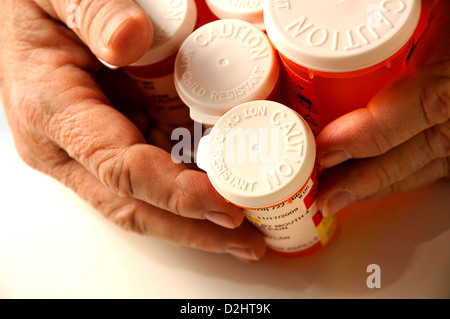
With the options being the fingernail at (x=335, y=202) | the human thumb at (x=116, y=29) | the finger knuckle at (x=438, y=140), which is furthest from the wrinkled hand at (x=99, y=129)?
the finger knuckle at (x=438, y=140)

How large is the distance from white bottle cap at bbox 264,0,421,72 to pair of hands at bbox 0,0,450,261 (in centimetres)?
8

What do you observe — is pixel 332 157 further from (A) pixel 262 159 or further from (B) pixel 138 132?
(B) pixel 138 132

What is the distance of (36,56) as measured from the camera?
0.83m

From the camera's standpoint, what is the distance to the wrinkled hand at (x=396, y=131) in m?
0.60

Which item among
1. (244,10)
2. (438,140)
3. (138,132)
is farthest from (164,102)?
(438,140)

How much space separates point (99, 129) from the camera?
725 millimetres

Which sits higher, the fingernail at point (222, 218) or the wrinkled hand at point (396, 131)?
the wrinkled hand at point (396, 131)

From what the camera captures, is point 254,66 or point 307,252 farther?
point 307,252

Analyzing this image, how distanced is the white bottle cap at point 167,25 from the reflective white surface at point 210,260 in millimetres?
332

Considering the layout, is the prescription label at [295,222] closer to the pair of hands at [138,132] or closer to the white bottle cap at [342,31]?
the pair of hands at [138,132]

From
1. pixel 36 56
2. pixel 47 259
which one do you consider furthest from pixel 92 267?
pixel 36 56

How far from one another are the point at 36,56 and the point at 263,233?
488 mm

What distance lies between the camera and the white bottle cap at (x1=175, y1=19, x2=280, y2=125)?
0.65 m
